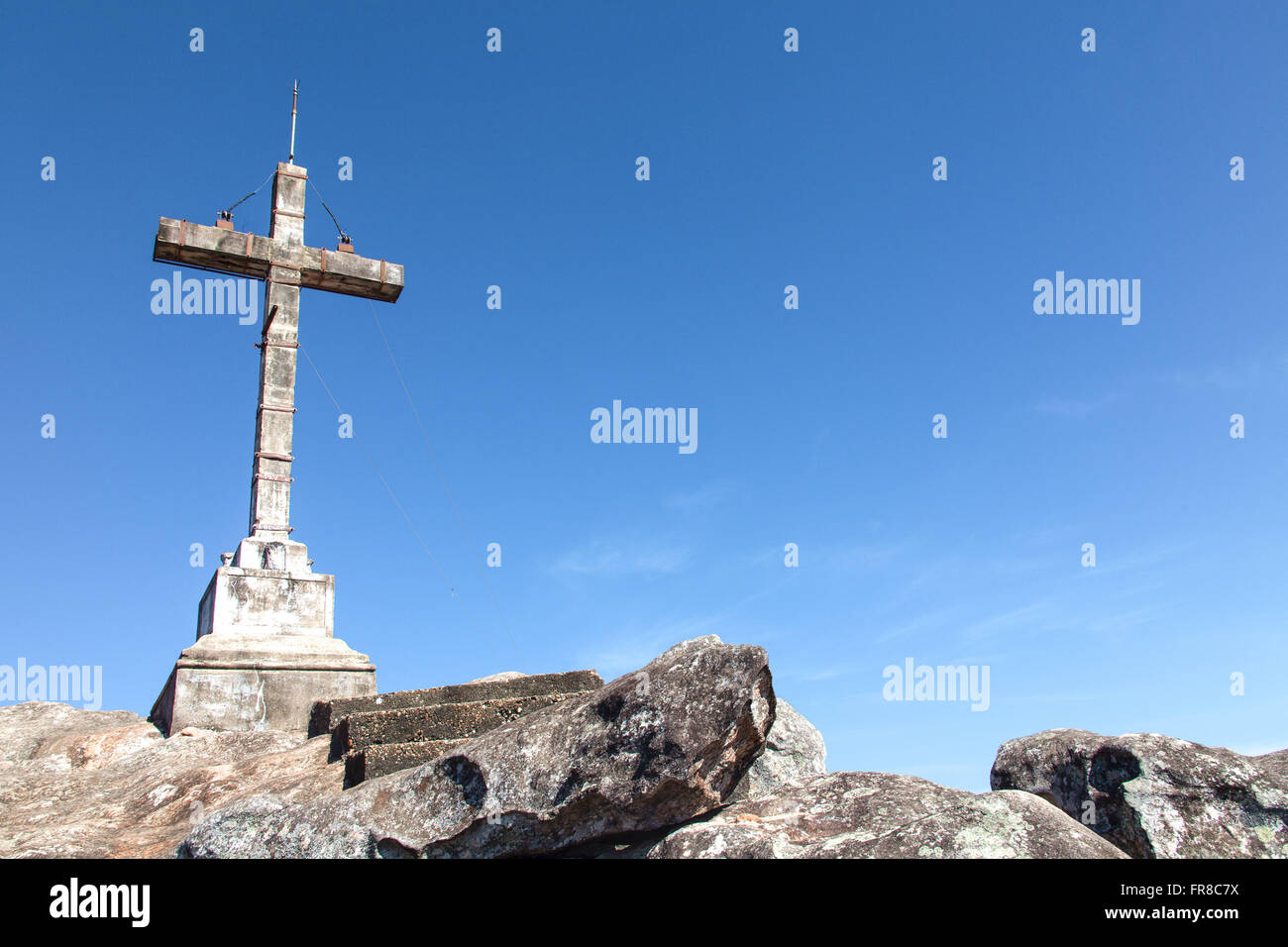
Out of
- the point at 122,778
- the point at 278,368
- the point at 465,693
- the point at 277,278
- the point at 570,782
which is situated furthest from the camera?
the point at 277,278

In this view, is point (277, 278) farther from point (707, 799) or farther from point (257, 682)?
point (707, 799)

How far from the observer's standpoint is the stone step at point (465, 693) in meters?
7.21

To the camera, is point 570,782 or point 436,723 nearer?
point 570,782

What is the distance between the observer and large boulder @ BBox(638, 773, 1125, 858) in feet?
15.1

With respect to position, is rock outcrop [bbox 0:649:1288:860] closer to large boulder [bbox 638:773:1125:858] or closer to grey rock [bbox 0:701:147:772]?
large boulder [bbox 638:773:1125:858]

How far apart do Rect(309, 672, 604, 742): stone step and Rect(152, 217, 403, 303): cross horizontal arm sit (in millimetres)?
6824

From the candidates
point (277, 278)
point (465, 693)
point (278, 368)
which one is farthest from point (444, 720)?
point (277, 278)

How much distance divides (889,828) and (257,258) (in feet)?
39.1

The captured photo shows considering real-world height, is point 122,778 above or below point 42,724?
below

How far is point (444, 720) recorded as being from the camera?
6.67 meters

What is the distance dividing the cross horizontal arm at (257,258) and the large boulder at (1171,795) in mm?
11603

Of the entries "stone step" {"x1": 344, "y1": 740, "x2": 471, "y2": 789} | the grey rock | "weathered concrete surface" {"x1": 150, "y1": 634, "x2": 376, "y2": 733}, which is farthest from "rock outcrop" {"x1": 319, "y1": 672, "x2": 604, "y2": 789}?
the grey rock
